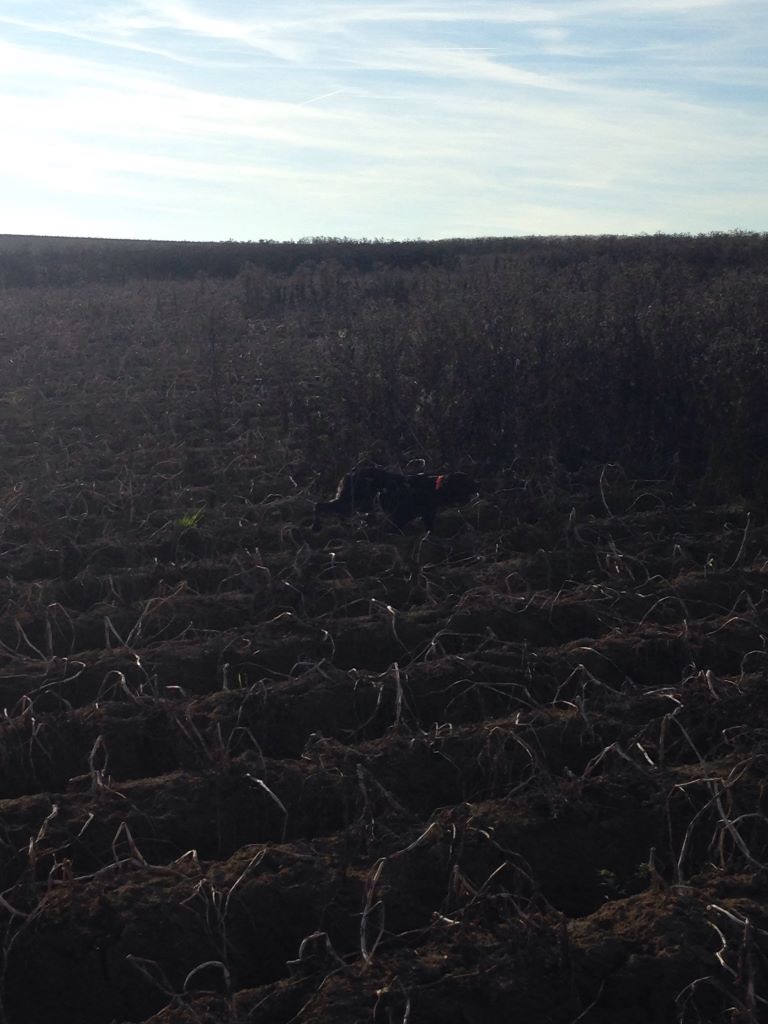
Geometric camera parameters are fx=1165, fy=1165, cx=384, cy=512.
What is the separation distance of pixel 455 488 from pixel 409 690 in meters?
2.58

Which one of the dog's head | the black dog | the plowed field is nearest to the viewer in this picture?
the plowed field

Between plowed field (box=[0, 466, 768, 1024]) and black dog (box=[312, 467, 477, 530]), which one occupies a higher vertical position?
black dog (box=[312, 467, 477, 530])

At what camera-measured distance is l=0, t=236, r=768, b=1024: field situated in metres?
2.84

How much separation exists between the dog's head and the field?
13 cm

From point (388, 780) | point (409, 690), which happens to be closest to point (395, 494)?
point (409, 690)

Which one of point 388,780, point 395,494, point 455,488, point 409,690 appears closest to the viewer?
point 388,780

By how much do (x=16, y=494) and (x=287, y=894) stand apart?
4.19 m

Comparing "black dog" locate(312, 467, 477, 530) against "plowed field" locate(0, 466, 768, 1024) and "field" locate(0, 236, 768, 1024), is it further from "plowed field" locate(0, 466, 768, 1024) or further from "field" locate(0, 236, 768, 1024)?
"plowed field" locate(0, 466, 768, 1024)

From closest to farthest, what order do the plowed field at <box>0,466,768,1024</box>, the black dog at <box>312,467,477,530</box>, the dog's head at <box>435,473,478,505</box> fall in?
the plowed field at <box>0,466,768,1024</box>
the black dog at <box>312,467,477,530</box>
the dog's head at <box>435,473,478,505</box>

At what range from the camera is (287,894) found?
10.1 feet

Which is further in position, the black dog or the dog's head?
the dog's head

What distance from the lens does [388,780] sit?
362 centimetres

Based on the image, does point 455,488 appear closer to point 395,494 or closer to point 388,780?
point 395,494

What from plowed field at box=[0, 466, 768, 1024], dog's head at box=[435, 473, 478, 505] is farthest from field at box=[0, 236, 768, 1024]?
dog's head at box=[435, 473, 478, 505]
